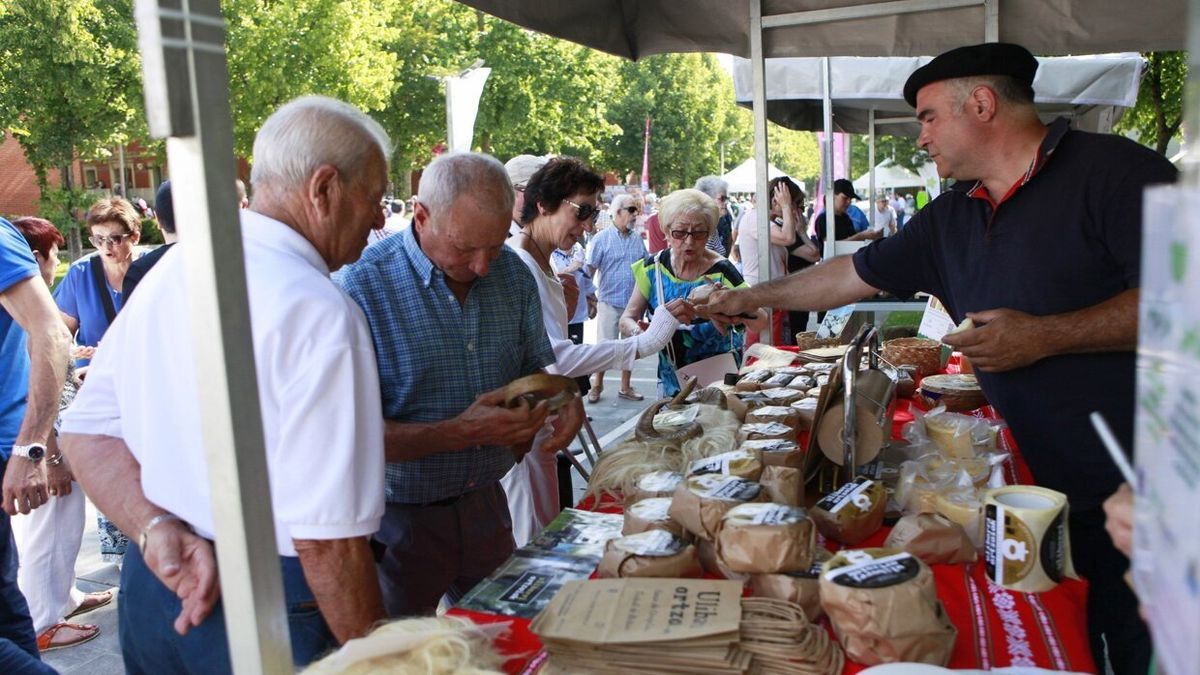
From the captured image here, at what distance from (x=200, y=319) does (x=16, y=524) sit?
4.88 m

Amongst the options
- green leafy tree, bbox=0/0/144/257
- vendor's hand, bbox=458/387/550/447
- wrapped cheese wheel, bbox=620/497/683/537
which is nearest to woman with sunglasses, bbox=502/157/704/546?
vendor's hand, bbox=458/387/550/447

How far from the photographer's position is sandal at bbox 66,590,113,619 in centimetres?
397

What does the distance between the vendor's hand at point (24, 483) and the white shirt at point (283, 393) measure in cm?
164

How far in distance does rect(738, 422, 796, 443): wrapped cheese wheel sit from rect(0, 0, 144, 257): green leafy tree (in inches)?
859

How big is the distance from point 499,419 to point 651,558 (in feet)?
2.24

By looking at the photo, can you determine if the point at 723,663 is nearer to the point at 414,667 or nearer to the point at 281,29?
the point at 414,667

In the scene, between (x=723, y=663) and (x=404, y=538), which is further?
(x=404, y=538)

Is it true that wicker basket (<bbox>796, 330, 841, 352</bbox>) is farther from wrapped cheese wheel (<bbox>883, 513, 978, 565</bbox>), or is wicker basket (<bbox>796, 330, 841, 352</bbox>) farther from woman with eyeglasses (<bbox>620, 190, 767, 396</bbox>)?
wrapped cheese wheel (<bbox>883, 513, 978, 565</bbox>)

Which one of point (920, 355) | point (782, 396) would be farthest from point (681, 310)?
point (920, 355)

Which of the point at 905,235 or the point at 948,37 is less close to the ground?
the point at 948,37

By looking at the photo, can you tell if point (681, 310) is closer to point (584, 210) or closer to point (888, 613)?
point (584, 210)

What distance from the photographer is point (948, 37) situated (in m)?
4.38

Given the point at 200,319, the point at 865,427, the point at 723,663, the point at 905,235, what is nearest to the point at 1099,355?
the point at 865,427

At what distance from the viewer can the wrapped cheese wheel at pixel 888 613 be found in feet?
4.13
